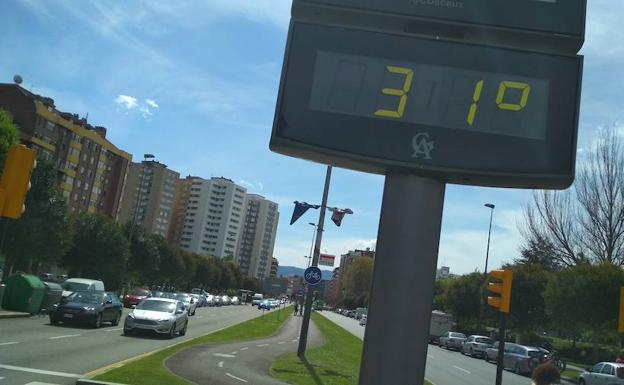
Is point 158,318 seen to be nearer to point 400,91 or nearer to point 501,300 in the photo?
point 501,300

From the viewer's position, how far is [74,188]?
92.2 metres

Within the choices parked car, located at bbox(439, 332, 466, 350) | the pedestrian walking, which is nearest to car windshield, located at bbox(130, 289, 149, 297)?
parked car, located at bbox(439, 332, 466, 350)

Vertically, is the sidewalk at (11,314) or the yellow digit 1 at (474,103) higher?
the yellow digit 1 at (474,103)

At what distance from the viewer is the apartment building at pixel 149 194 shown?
409ft

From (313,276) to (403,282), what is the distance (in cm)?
1626

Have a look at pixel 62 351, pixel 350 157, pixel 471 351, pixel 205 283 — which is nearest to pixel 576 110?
pixel 350 157

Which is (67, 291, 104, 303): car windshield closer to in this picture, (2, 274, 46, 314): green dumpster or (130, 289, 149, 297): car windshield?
(2, 274, 46, 314): green dumpster

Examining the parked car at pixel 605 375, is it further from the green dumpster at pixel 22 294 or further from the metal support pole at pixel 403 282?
the green dumpster at pixel 22 294

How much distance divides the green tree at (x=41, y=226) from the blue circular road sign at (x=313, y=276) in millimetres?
24308

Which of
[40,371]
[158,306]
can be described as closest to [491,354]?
[158,306]

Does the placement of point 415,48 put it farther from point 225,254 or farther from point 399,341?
point 225,254

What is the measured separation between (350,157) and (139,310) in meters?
20.9

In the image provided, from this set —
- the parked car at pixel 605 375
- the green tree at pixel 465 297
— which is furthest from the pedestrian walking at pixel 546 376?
the green tree at pixel 465 297

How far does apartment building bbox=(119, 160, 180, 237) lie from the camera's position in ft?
409
